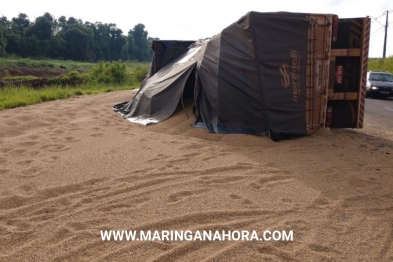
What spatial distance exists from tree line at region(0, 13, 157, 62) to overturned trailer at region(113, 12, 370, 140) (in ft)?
212

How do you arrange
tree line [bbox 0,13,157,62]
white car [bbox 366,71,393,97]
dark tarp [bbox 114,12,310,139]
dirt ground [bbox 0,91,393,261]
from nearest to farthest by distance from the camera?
dirt ground [bbox 0,91,393,261]
dark tarp [bbox 114,12,310,139]
white car [bbox 366,71,393,97]
tree line [bbox 0,13,157,62]

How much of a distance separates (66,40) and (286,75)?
3297 inches

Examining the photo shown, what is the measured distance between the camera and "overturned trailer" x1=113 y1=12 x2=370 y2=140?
20.8 feet

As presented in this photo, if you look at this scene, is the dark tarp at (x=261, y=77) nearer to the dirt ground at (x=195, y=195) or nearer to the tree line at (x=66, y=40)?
the dirt ground at (x=195, y=195)

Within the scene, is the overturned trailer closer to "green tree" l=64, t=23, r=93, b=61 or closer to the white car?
the white car

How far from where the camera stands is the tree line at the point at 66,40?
225 ft

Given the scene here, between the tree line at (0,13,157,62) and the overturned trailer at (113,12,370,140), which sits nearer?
the overturned trailer at (113,12,370,140)

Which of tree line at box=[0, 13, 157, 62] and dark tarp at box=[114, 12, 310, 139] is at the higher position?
tree line at box=[0, 13, 157, 62]

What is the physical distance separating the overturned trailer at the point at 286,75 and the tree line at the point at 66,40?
64550 mm

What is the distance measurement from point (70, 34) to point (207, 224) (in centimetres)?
8667

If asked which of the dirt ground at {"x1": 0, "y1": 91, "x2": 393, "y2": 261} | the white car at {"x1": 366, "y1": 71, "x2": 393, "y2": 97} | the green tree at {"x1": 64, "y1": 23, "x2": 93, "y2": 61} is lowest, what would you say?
the dirt ground at {"x1": 0, "y1": 91, "x2": 393, "y2": 261}

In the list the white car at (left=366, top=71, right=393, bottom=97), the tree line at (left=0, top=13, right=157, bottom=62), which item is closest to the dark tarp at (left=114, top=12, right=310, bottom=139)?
the white car at (left=366, top=71, right=393, bottom=97)

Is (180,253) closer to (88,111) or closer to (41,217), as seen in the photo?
(41,217)

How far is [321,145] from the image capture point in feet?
19.6
